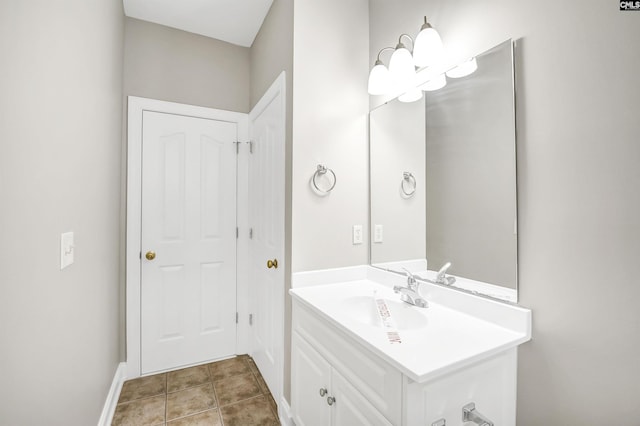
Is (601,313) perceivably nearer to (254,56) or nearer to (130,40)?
(254,56)

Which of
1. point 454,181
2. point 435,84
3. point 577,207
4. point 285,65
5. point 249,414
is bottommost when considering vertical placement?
point 249,414

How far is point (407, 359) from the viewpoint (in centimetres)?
84

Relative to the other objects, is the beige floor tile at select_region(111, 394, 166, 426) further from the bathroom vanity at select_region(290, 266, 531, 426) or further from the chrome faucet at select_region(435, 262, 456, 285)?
the chrome faucet at select_region(435, 262, 456, 285)

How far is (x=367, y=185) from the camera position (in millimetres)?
1813

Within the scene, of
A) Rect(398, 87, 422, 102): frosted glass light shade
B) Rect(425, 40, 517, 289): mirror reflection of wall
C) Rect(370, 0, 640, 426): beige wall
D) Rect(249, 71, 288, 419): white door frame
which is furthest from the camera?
Rect(249, 71, 288, 419): white door frame

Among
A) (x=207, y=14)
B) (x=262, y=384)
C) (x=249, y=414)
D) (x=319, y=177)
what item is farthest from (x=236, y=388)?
(x=207, y=14)

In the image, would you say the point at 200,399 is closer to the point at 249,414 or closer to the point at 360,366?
the point at 249,414

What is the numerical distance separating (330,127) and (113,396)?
2.16 metres

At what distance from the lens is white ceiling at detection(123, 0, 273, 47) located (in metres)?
2.04

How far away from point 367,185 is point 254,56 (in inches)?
61.2

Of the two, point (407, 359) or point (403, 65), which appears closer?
point (407, 359)

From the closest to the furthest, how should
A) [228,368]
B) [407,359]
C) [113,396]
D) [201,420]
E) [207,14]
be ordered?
[407,359] < [201,420] < [113,396] < [207,14] < [228,368]

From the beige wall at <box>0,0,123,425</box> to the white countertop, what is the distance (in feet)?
2.99

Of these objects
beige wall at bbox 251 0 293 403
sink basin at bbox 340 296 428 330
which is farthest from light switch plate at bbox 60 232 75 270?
sink basin at bbox 340 296 428 330
